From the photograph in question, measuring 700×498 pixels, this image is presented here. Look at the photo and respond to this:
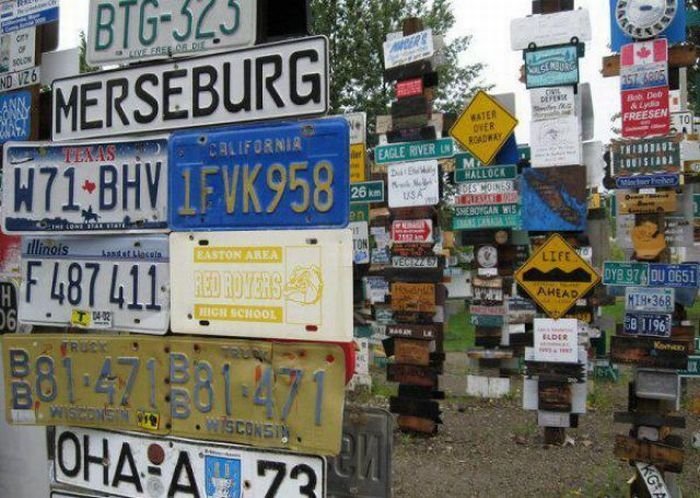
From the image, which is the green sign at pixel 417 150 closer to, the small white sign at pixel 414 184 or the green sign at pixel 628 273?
the small white sign at pixel 414 184

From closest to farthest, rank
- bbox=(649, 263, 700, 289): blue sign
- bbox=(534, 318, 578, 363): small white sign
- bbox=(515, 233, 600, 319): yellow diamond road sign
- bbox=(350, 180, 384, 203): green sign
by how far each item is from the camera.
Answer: bbox=(649, 263, 700, 289): blue sign
bbox=(515, 233, 600, 319): yellow diamond road sign
bbox=(534, 318, 578, 363): small white sign
bbox=(350, 180, 384, 203): green sign

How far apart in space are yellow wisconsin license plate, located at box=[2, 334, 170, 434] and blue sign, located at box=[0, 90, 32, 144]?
1.49m

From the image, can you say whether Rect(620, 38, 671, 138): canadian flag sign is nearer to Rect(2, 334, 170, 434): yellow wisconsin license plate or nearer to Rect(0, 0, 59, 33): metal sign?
Rect(0, 0, 59, 33): metal sign

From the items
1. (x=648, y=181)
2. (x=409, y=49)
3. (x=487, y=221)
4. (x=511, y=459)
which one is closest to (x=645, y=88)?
(x=648, y=181)

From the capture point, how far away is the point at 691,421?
29.7 ft

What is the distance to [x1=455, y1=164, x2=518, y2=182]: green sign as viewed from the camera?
957 centimetres

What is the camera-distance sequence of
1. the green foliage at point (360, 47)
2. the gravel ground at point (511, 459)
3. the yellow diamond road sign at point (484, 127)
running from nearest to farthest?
the gravel ground at point (511, 459) → the yellow diamond road sign at point (484, 127) → the green foliage at point (360, 47)

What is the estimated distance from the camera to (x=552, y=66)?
7.96 metres

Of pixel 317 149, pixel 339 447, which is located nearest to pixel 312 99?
pixel 317 149

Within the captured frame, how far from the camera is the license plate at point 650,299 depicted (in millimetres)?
6355

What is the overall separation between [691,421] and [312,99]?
8149mm

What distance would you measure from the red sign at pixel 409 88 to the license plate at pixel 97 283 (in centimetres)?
652

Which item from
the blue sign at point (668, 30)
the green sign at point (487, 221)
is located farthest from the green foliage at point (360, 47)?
the blue sign at point (668, 30)

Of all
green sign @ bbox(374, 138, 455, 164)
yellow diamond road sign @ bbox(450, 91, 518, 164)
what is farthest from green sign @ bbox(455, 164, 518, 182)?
green sign @ bbox(374, 138, 455, 164)
